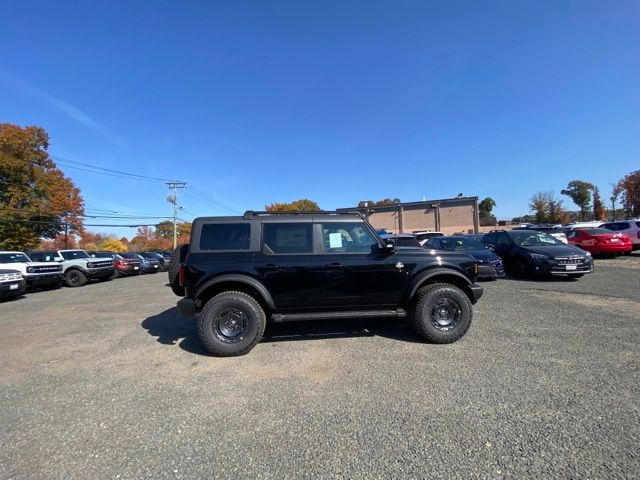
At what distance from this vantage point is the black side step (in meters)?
4.67

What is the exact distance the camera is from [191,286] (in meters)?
4.66

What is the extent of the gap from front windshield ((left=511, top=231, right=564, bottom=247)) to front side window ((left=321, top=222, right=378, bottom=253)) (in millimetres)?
8231

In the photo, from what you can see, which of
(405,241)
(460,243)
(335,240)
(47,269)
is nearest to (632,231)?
(460,243)

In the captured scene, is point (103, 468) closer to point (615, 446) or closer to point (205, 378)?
point (205, 378)

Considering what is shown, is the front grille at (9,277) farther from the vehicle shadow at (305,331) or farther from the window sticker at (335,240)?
the window sticker at (335,240)

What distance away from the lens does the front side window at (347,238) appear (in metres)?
4.94

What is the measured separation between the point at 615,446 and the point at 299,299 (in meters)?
3.50

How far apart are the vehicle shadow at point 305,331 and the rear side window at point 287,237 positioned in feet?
4.75

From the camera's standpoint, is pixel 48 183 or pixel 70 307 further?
pixel 48 183

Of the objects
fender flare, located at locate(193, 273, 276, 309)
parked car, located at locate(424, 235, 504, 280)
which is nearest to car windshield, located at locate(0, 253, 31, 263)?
fender flare, located at locate(193, 273, 276, 309)

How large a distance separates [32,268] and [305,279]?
14.1 metres

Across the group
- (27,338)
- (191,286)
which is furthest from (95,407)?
(27,338)

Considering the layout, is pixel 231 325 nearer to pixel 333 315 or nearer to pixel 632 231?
pixel 333 315

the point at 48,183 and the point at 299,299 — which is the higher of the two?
the point at 48,183
